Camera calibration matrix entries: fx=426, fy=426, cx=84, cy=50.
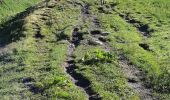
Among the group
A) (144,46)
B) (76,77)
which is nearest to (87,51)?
(144,46)

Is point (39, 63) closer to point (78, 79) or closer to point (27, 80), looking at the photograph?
point (27, 80)

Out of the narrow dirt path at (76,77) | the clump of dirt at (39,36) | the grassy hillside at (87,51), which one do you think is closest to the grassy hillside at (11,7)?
the grassy hillside at (87,51)

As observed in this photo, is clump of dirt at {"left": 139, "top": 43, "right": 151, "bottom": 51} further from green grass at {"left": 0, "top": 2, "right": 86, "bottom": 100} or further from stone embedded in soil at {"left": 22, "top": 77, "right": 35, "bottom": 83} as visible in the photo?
stone embedded in soil at {"left": 22, "top": 77, "right": 35, "bottom": 83}

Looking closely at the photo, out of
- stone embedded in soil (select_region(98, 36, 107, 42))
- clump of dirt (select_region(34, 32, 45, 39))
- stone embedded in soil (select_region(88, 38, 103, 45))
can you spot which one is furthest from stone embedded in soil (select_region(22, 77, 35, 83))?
clump of dirt (select_region(34, 32, 45, 39))

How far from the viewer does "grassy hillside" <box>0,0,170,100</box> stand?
3822 centimetres

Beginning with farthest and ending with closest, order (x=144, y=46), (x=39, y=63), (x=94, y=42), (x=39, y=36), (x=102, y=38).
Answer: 1. (x=39, y=36)
2. (x=102, y=38)
3. (x=94, y=42)
4. (x=144, y=46)
5. (x=39, y=63)

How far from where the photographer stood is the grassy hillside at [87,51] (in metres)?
38.2

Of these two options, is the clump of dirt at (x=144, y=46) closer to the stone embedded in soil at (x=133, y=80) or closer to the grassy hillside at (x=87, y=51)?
the grassy hillside at (x=87, y=51)

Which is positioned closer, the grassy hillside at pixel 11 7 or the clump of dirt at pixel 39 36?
the clump of dirt at pixel 39 36

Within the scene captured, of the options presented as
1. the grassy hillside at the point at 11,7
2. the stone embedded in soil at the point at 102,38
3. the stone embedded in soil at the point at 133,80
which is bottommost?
the stone embedded in soil at the point at 133,80

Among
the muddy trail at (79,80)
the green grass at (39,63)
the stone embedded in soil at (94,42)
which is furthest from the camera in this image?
the stone embedded in soil at (94,42)

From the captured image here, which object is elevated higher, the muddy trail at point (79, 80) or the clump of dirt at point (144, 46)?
the clump of dirt at point (144, 46)

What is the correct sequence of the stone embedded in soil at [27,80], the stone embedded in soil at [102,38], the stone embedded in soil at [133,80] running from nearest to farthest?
the stone embedded in soil at [133,80], the stone embedded in soil at [27,80], the stone embedded in soil at [102,38]

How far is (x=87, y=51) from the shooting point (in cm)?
4797
